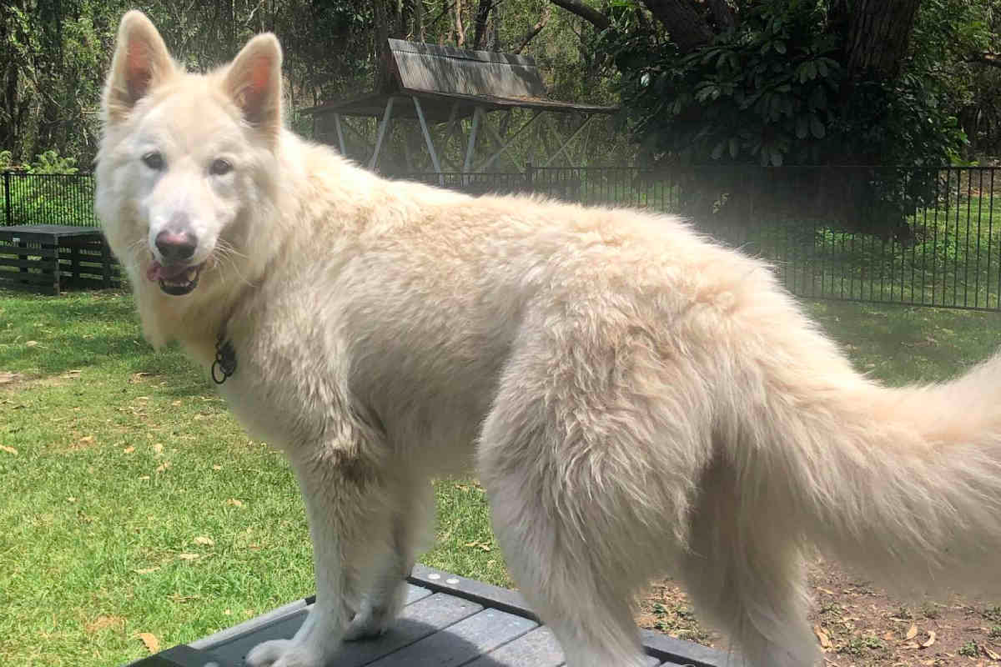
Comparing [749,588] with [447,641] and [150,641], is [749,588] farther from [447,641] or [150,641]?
[150,641]

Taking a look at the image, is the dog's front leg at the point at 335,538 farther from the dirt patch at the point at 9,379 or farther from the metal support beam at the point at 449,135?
the metal support beam at the point at 449,135

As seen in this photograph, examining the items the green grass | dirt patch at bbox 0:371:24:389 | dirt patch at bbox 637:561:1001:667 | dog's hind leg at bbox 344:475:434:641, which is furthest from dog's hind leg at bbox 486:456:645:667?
dirt patch at bbox 0:371:24:389

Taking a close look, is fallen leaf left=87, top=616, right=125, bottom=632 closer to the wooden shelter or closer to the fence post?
the wooden shelter

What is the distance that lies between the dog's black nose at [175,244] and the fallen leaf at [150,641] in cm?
204

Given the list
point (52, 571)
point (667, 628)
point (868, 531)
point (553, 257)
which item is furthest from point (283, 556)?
point (868, 531)

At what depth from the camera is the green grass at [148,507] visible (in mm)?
4277

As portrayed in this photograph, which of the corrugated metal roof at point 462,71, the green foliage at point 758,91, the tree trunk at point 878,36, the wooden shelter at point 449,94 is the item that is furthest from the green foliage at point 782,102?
the corrugated metal roof at point 462,71

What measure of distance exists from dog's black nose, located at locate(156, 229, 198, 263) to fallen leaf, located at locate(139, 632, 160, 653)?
2.04m

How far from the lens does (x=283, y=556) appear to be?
16.3 ft

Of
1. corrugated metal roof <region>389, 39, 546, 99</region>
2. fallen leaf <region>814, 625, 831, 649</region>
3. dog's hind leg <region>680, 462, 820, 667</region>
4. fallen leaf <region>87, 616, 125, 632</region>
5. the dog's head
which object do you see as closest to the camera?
dog's hind leg <region>680, 462, 820, 667</region>

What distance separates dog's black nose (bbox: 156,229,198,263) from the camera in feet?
9.34

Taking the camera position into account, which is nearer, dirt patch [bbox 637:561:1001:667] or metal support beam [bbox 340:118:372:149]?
dirt patch [bbox 637:561:1001:667]

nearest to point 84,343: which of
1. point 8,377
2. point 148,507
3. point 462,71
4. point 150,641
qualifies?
point 8,377

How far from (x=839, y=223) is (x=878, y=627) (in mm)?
8468
